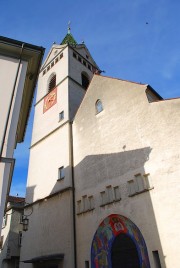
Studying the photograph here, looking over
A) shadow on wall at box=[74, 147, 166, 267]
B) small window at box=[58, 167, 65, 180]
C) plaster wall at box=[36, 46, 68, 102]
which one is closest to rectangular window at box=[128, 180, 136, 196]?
shadow on wall at box=[74, 147, 166, 267]

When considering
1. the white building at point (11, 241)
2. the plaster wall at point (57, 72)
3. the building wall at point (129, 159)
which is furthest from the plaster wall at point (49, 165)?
the plaster wall at point (57, 72)

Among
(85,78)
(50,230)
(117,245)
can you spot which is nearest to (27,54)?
(117,245)

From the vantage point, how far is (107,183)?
11719 mm

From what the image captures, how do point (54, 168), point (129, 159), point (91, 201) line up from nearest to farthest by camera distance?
point (129, 159), point (91, 201), point (54, 168)

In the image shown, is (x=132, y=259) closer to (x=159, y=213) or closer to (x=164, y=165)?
(x=159, y=213)

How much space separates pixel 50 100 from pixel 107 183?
10.2m

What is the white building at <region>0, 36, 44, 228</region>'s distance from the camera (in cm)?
648

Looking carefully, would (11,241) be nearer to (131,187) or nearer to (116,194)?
(116,194)

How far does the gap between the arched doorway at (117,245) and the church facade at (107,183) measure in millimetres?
38

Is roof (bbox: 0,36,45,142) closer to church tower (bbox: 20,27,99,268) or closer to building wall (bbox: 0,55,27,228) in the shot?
building wall (bbox: 0,55,27,228)

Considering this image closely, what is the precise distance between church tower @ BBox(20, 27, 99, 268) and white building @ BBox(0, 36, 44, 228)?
5.46 m

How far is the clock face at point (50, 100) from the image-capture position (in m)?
19.1

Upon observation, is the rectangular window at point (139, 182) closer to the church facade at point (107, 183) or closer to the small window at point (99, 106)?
the church facade at point (107, 183)

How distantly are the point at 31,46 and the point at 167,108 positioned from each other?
20.3ft
